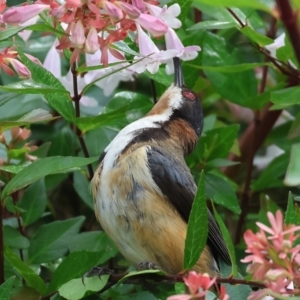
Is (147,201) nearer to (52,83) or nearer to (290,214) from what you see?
(52,83)

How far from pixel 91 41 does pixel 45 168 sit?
384 mm

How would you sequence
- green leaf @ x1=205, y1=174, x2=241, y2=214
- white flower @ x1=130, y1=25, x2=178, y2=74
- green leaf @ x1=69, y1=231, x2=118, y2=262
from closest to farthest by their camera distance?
white flower @ x1=130, y1=25, x2=178, y2=74, green leaf @ x1=69, y1=231, x2=118, y2=262, green leaf @ x1=205, y1=174, x2=241, y2=214

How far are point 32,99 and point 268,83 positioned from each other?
1.09 m

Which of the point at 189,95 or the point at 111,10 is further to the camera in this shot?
the point at 189,95

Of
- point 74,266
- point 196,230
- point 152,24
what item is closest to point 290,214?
point 196,230

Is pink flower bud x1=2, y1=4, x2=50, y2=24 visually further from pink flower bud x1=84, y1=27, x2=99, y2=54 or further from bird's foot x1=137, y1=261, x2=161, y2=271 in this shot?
bird's foot x1=137, y1=261, x2=161, y2=271

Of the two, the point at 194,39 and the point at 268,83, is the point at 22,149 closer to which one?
the point at 194,39

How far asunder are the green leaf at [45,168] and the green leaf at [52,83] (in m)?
0.20

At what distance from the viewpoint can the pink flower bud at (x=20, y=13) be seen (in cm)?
161

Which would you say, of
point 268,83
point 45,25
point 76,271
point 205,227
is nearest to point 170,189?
point 76,271

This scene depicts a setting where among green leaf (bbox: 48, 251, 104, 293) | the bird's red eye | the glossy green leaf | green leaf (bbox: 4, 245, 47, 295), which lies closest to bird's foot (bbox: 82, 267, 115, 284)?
green leaf (bbox: 48, 251, 104, 293)

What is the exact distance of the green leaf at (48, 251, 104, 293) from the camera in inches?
77.6

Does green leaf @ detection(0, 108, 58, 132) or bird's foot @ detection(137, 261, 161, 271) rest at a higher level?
green leaf @ detection(0, 108, 58, 132)

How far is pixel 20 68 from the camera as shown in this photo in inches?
72.2
